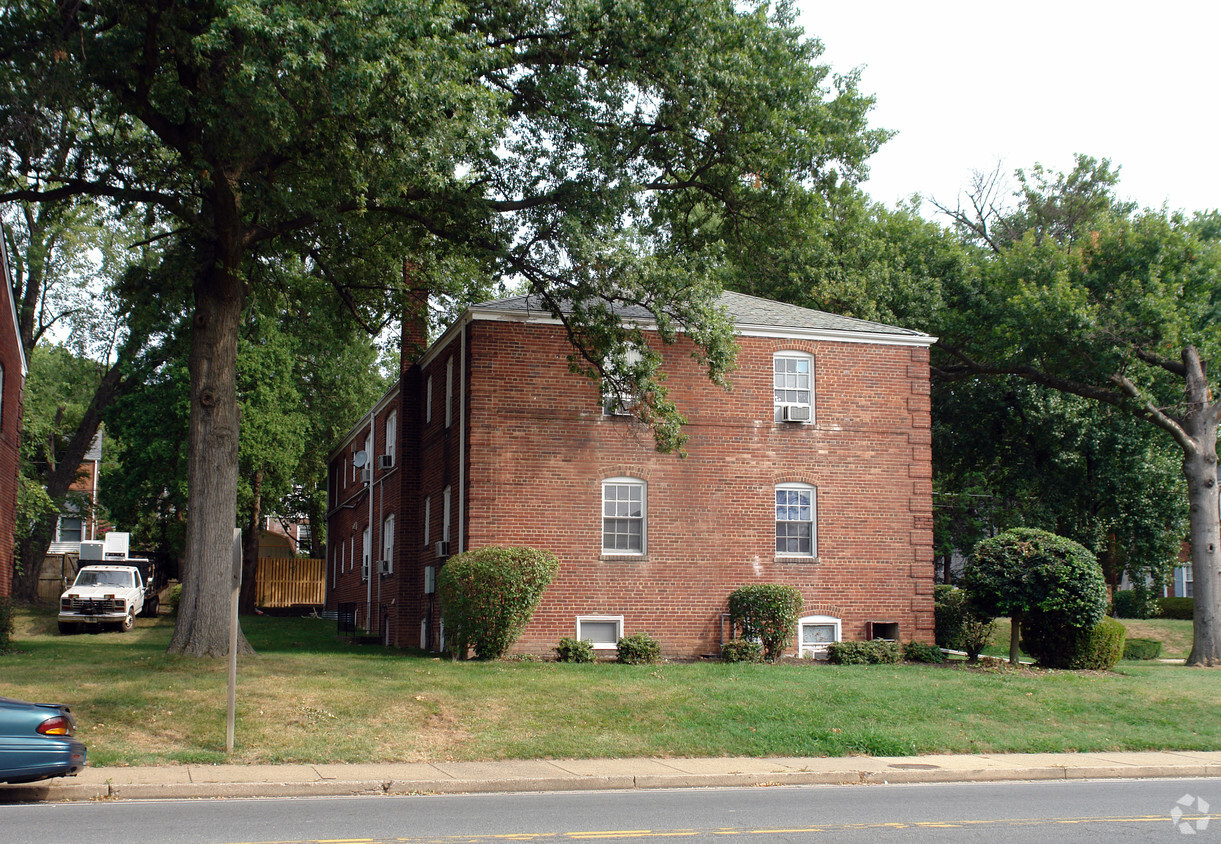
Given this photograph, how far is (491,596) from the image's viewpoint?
2073 centimetres

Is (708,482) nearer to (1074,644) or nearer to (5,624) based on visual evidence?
(1074,644)

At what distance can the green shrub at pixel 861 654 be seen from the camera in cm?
2325

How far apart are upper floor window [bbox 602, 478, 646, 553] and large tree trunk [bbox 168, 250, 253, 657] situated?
25.4 feet

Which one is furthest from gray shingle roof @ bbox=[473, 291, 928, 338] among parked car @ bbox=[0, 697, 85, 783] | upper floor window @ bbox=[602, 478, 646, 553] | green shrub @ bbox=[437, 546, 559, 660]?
parked car @ bbox=[0, 697, 85, 783]

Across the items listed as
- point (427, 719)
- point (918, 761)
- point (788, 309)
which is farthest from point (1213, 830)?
point (788, 309)

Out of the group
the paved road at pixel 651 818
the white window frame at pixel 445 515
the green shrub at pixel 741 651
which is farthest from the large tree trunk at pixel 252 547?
the paved road at pixel 651 818

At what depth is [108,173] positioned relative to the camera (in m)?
20.9

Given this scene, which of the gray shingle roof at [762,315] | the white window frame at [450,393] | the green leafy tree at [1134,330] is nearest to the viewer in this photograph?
the gray shingle roof at [762,315]

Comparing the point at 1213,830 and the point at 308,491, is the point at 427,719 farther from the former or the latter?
the point at 308,491

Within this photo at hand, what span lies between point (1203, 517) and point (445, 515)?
19936 millimetres

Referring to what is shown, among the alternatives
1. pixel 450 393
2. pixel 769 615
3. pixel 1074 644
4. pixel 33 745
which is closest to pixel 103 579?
pixel 450 393

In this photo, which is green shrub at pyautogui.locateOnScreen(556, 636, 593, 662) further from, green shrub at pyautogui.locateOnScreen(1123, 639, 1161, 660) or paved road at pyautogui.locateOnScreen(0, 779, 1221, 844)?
green shrub at pyautogui.locateOnScreen(1123, 639, 1161, 660)

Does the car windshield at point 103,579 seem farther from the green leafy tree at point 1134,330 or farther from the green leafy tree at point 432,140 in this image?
the green leafy tree at point 1134,330

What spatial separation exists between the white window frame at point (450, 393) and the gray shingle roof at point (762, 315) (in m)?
2.25
